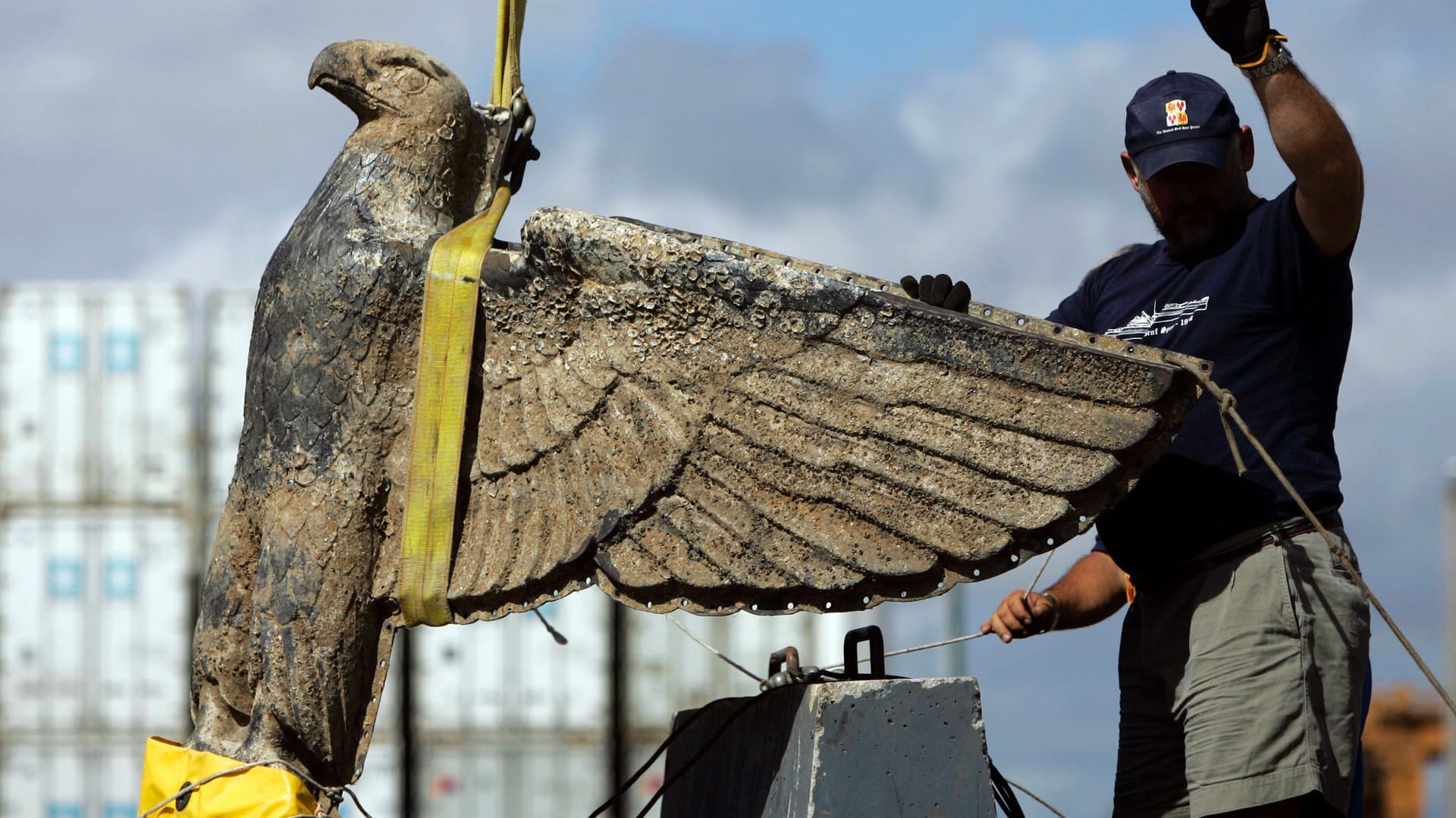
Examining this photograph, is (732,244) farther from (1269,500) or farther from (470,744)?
(470,744)

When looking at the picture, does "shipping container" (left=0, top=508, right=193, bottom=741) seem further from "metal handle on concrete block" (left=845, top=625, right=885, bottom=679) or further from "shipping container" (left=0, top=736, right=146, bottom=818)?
"metal handle on concrete block" (left=845, top=625, right=885, bottom=679)

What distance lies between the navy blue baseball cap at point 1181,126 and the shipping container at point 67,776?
29.9 feet

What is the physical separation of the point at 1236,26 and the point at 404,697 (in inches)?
355

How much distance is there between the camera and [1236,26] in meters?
2.95

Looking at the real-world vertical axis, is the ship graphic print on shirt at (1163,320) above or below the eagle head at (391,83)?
below

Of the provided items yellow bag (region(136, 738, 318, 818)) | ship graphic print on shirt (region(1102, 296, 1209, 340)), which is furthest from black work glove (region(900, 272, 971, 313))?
yellow bag (region(136, 738, 318, 818))

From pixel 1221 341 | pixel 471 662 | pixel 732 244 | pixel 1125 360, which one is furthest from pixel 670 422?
pixel 471 662

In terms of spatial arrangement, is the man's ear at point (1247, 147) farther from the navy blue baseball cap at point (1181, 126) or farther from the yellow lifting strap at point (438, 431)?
the yellow lifting strap at point (438, 431)

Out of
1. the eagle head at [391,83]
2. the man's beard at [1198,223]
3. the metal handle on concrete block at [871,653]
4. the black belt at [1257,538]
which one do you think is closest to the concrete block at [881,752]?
the metal handle on concrete block at [871,653]

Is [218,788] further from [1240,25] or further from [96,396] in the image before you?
[96,396]

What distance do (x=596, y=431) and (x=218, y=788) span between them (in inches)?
39.2

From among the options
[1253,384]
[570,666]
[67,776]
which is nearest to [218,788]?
[1253,384]

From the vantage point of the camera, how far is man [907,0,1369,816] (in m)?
3.16

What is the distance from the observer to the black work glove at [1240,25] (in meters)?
2.93
